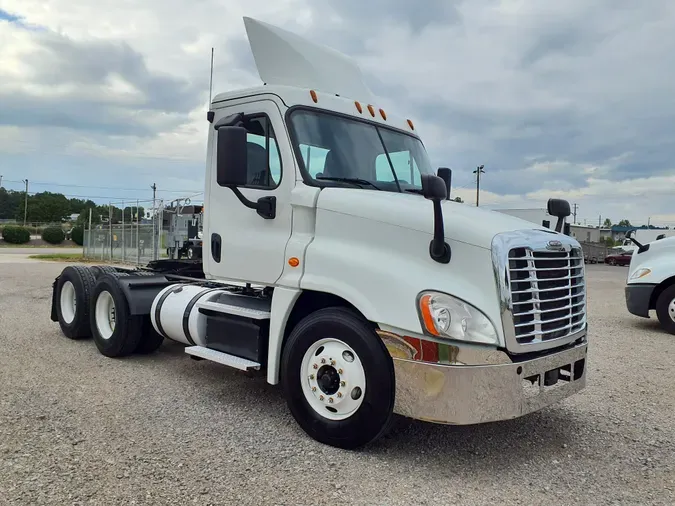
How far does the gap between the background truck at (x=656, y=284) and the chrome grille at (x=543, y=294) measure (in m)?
6.38

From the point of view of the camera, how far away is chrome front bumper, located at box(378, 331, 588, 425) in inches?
142

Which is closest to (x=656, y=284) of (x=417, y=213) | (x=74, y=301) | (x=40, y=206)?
(x=417, y=213)

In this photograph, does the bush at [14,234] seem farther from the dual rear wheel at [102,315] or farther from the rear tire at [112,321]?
the rear tire at [112,321]

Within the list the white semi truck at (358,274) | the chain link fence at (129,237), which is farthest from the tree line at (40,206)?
the white semi truck at (358,274)

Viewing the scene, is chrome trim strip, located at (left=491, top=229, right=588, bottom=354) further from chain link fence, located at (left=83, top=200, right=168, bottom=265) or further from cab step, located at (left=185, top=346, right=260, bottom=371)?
chain link fence, located at (left=83, top=200, right=168, bottom=265)

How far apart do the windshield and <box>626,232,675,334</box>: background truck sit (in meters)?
6.54

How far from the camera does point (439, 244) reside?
12.4 ft

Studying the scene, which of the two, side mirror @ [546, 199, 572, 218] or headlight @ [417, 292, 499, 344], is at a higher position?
side mirror @ [546, 199, 572, 218]

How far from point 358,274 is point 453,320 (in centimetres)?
76

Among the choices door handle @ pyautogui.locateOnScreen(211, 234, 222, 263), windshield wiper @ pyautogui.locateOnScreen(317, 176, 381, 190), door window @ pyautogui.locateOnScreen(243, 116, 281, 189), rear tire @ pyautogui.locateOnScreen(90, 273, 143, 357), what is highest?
door window @ pyautogui.locateOnScreen(243, 116, 281, 189)

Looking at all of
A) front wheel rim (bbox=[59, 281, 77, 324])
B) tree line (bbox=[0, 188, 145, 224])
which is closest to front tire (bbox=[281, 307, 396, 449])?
front wheel rim (bbox=[59, 281, 77, 324])

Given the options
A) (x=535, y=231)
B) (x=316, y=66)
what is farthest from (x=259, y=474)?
(x=316, y=66)

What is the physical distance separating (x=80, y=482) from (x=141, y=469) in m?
0.37

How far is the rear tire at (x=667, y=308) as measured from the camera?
31.6 feet
